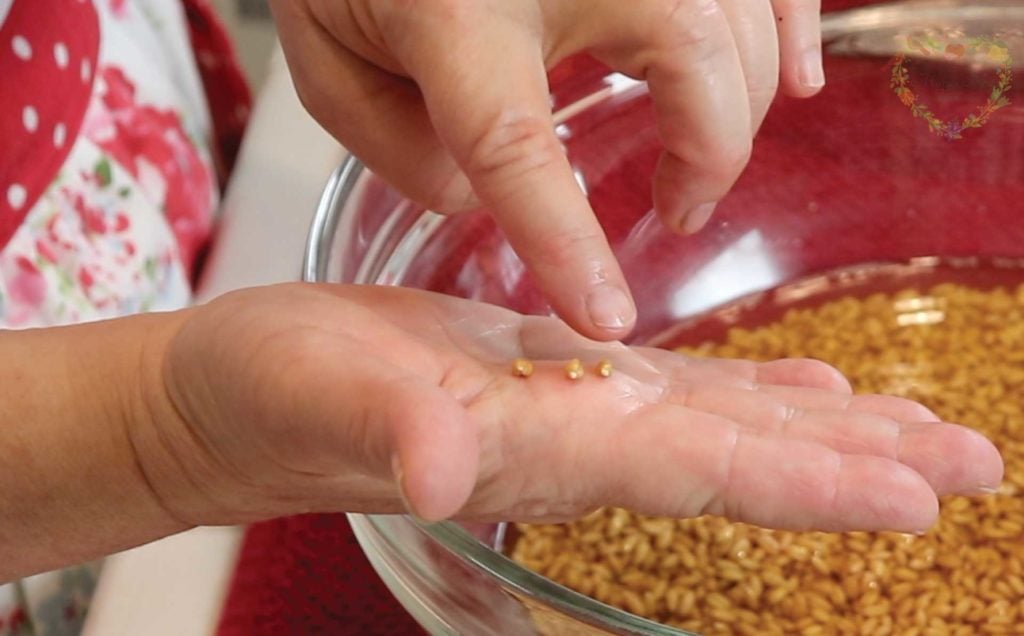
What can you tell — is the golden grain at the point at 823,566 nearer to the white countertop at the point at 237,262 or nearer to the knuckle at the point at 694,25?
the white countertop at the point at 237,262

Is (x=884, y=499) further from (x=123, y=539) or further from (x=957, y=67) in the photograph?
(x=957, y=67)

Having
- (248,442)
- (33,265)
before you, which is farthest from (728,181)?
(33,265)

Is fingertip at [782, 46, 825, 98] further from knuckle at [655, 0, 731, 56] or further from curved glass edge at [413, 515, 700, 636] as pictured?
curved glass edge at [413, 515, 700, 636]

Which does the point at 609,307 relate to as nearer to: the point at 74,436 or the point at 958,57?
the point at 74,436

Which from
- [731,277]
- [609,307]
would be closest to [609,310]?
[609,307]

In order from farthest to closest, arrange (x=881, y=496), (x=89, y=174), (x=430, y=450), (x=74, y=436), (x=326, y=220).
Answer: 1. (x=89, y=174)
2. (x=326, y=220)
3. (x=74, y=436)
4. (x=881, y=496)
5. (x=430, y=450)

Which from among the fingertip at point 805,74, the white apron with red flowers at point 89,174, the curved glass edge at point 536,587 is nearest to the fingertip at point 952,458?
the curved glass edge at point 536,587
